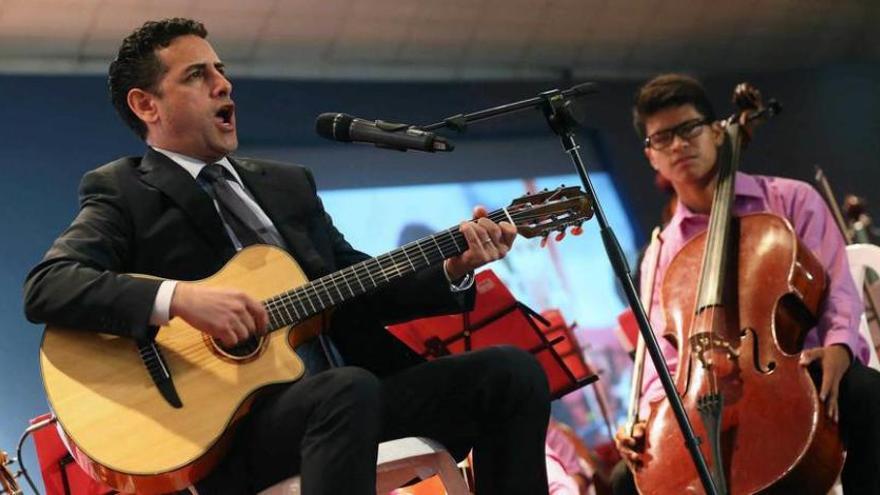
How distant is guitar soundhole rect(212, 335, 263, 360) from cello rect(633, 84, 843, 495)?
1073 mm

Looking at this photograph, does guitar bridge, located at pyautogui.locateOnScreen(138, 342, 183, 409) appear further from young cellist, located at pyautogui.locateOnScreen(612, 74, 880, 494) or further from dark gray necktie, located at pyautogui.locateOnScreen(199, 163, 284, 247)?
young cellist, located at pyautogui.locateOnScreen(612, 74, 880, 494)

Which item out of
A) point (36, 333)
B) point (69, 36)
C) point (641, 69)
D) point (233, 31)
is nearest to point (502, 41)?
point (641, 69)

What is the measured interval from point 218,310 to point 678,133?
5.75ft

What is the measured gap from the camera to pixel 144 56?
2.75m

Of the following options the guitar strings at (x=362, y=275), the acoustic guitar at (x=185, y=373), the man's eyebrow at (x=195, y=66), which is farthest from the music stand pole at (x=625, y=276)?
the man's eyebrow at (x=195, y=66)

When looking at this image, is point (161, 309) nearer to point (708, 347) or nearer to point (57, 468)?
point (57, 468)

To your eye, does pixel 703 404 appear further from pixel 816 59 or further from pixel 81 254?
pixel 816 59

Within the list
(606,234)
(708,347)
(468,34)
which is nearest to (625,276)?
(606,234)

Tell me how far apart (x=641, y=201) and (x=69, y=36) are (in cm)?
339

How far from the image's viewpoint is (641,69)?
735 cm

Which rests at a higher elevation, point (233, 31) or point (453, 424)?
point (233, 31)

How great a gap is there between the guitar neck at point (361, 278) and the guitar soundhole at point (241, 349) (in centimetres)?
6

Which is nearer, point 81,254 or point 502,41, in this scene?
point 81,254

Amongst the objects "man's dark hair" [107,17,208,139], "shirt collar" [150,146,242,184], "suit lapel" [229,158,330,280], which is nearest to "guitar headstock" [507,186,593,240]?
"suit lapel" [229,158,330,280]
